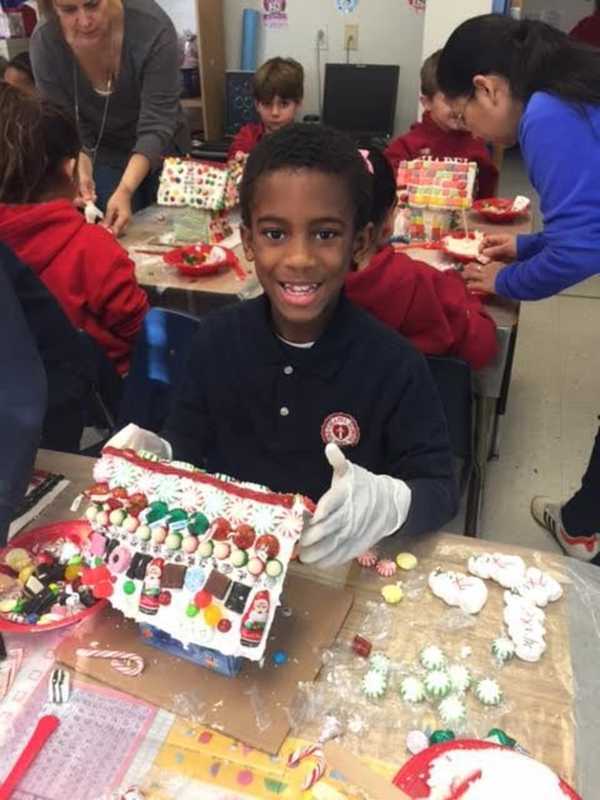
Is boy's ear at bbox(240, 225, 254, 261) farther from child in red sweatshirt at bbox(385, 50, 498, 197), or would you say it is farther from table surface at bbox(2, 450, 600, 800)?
child in red sweatshirt at bbox(385, 50, 498, 197)

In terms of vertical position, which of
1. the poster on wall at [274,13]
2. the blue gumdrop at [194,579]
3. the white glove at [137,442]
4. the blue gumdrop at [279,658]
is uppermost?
the poster on wall at [274,13]

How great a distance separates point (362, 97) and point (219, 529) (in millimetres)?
4265

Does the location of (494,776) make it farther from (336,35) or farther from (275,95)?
(336,35)

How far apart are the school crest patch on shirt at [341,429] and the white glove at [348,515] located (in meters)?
0.25

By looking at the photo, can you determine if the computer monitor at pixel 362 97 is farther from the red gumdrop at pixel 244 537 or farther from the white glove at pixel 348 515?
the red gumdrop at pixel 244 537

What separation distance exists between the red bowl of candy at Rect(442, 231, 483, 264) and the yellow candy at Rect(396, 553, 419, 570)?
1.19m

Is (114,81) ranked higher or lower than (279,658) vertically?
higher

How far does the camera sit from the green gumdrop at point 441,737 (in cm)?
66

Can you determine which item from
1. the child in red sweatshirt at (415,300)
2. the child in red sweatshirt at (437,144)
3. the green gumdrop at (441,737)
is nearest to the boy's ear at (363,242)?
the child in red sweatshirt at (415,300)

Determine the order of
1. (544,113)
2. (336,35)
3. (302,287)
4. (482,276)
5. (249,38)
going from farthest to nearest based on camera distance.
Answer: (249,38)
(336,35)
(482,276)
(544,113)
(302,287)

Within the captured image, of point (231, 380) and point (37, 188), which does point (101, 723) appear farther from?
point (37, 188)

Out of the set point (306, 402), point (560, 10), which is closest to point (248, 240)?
point (306, 402)

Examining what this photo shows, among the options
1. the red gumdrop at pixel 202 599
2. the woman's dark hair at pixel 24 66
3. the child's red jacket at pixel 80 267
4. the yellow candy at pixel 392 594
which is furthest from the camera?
the woman's dark hair at pixel 24 66

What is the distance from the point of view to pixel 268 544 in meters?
0.68
